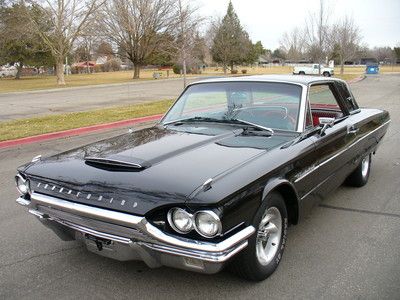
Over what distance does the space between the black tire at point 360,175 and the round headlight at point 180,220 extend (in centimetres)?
354

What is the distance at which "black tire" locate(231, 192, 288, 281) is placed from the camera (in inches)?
117

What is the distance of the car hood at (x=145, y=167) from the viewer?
2768 millimetres

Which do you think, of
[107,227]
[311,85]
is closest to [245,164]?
[107,227]

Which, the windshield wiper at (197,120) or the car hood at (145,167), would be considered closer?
the car hood at (145,167)

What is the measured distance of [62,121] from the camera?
12828mm

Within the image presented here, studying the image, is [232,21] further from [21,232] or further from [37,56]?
[21,232]

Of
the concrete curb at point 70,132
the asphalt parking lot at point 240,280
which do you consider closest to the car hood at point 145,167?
the asphalt parking lot at point 240,280

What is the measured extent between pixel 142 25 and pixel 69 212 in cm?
4759

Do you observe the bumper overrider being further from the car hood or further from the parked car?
the parked car

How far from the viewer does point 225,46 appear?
61250mm

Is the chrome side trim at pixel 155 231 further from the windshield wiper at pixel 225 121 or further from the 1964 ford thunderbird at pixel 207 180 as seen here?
the windshield wiper at pixel 225 121

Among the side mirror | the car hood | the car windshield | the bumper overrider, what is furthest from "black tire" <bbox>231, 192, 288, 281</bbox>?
the side mirror

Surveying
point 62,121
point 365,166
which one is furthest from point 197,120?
point 62,121

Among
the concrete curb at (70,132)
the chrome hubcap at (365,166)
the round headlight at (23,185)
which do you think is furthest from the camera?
the concrete curb at (70,132)
